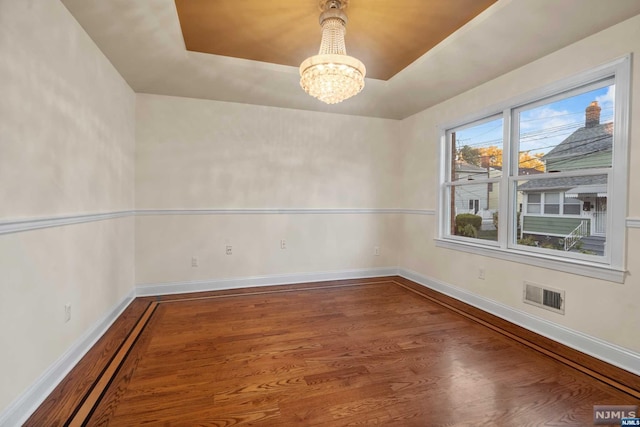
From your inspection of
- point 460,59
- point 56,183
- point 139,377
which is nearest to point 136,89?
point 56,183

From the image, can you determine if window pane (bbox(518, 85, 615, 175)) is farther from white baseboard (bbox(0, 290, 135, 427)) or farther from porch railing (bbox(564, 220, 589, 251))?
white baseboard (bbox(0, 290, 135, 427))

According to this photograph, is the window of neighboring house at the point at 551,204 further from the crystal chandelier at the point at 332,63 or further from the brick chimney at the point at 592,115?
the crystal chandelier at the point at 332,63

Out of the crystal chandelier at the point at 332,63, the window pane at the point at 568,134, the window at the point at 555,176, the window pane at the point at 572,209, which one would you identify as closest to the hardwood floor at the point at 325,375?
the window at the point at 555,176

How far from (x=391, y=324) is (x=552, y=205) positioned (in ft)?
5.78

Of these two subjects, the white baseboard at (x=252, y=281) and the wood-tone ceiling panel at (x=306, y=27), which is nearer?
the wood-tone ceiling panel at (x=306, y=27)

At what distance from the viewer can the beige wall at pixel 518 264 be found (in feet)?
6.37

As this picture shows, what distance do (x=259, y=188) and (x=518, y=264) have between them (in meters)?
2.97

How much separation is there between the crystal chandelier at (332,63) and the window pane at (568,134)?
1.72 meters

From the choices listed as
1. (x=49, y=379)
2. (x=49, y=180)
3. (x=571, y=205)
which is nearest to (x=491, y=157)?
(x=571, y=205)

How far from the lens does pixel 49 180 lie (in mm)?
1726

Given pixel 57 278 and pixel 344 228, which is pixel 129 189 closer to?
pixel 57 278

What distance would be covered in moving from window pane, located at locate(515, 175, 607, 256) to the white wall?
6.25ft

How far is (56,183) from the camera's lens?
5.90 feet

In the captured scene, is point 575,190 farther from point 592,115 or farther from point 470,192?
point 470,192
